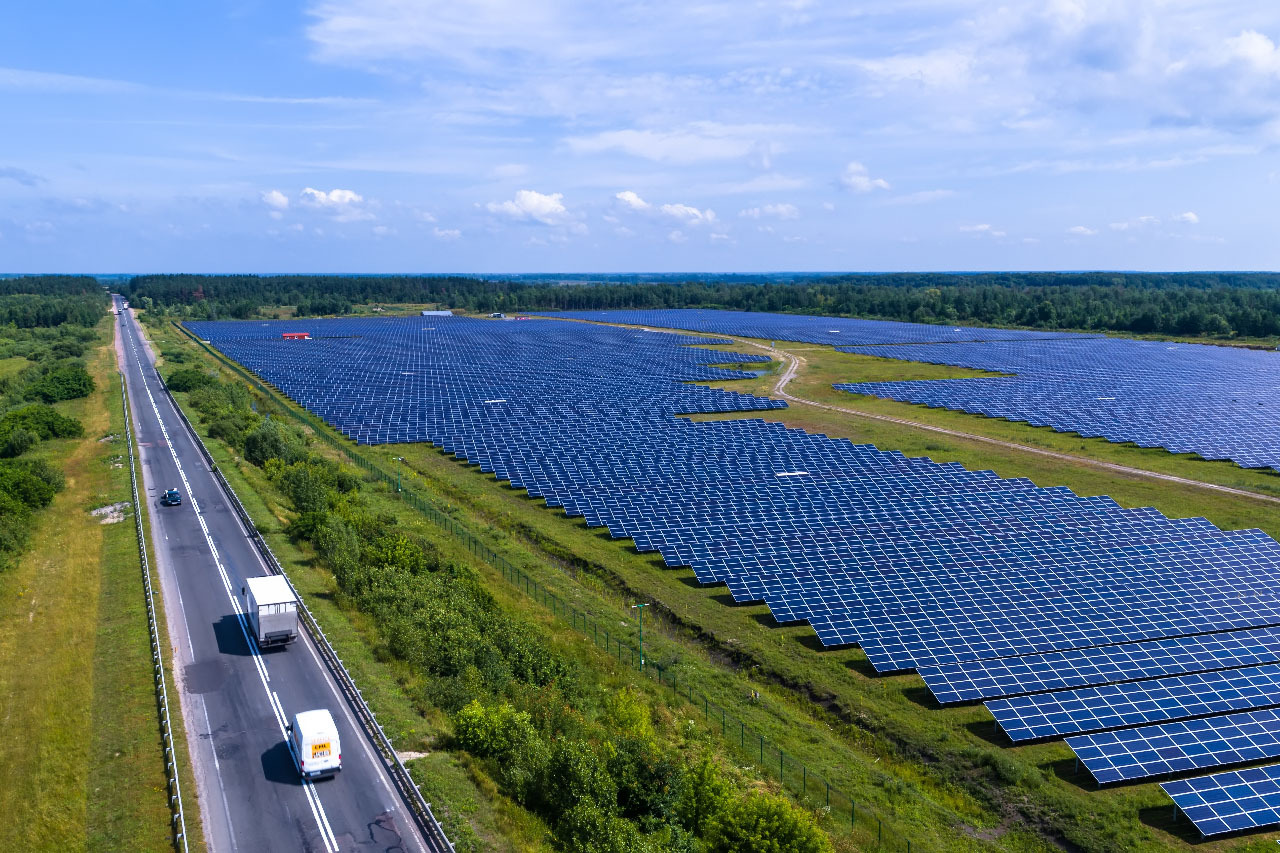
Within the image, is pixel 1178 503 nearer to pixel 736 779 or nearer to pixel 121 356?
pixel 736 779

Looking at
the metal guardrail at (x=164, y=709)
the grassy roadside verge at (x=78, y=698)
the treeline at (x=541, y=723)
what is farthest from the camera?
the grassy roadside verge at (x=78, y=698)

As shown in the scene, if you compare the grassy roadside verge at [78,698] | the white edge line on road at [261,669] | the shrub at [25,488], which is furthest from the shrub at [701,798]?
the shrub at [25,488]

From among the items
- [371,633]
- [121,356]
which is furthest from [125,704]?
[121,356]

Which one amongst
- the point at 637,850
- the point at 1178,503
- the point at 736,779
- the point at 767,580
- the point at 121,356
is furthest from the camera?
the point at 121,356

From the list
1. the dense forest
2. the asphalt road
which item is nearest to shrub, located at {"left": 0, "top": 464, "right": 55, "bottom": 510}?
the dense forest

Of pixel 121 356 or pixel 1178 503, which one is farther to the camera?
pixel 121 356

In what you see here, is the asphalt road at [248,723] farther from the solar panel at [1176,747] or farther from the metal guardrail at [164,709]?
the solar panel at [1176,747]
